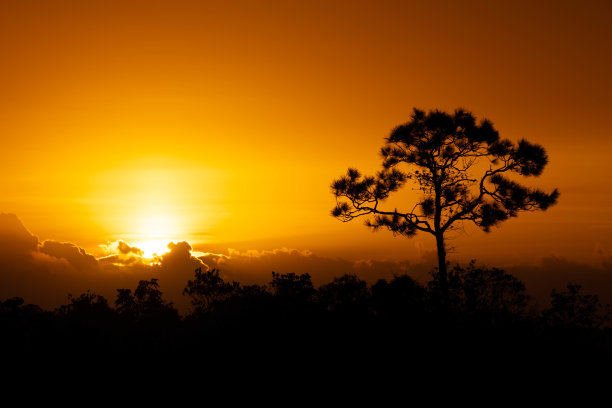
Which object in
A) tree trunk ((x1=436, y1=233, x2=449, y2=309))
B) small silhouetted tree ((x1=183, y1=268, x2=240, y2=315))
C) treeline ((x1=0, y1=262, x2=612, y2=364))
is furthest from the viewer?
small silhouetted tree ((x1=183, y1=268, x2=240, y2=315))

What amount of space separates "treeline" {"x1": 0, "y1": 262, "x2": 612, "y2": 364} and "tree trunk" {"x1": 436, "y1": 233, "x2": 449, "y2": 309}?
0.23 m

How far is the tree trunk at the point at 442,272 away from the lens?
24648 millimetres

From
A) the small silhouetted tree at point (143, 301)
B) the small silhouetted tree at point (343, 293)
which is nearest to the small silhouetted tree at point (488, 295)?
the small silhouetted tree at point (343, 293)

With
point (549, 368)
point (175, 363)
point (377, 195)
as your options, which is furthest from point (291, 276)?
point (549, 368)

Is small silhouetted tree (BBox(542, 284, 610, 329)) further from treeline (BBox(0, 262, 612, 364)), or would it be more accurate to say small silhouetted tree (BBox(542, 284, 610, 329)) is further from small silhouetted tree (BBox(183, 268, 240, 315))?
small silhouetted tree (BBox(183, 268, 240, 315))

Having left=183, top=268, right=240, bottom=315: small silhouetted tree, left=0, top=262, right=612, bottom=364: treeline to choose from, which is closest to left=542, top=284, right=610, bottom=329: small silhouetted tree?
left=0, top=262, right=612, bottom=364: treeline

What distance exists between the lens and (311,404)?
20.2 m

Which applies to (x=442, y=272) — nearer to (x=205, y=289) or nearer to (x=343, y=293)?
(x=343, y=293)

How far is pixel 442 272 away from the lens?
26094 millimetres

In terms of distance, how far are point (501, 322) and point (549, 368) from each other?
9.05ft

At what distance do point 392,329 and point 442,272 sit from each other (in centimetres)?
450

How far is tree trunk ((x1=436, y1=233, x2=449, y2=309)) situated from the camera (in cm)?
2465

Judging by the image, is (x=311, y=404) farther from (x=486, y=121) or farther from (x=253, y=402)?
(x=486, y=121)

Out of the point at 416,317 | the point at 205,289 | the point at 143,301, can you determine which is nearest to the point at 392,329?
the point at 416,317
